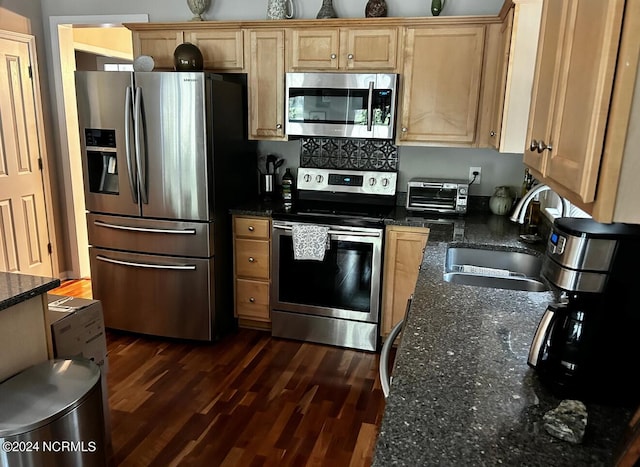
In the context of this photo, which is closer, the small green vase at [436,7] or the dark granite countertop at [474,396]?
the dark granite countertop at [474,396]

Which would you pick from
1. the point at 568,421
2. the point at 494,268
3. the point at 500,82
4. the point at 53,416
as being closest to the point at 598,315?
the point at 568,421

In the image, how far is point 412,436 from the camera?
2.90 ft

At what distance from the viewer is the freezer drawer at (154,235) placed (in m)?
3.09

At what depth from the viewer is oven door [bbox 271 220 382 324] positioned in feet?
10.0

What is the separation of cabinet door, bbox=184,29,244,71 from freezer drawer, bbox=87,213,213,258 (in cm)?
114

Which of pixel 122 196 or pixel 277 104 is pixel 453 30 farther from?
pixel 122 196

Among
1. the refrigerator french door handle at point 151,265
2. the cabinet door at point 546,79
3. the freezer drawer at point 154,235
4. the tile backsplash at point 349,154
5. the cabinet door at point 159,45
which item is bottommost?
the refrigerator french door handle at point 151,265

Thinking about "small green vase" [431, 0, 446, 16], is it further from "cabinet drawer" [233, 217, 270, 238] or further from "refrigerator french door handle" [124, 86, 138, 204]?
"refrigerator french door handle" [124, 86, 138, 204]

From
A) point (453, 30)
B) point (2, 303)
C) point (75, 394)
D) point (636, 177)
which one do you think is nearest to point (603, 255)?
point (636, 177)

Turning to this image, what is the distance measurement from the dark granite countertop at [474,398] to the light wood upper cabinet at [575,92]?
1.45 feet

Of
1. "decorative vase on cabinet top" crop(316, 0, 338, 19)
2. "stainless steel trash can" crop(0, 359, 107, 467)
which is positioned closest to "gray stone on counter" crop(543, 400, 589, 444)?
"stainless steel trash can" crop(0, 359, 107, 467)

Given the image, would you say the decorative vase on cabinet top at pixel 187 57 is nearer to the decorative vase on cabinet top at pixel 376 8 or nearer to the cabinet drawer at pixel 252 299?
the decorative vase on cabinet top at pixel 376 8

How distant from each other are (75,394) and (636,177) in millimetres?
1646

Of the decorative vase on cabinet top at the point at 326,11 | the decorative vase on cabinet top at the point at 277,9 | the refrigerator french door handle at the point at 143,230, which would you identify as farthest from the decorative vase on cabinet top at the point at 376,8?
the refrigerator french door handle at the point at 143,230
